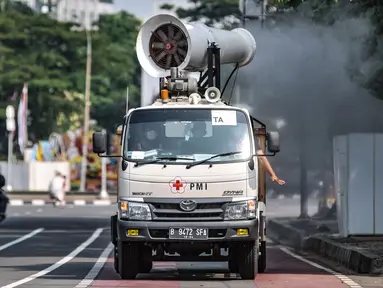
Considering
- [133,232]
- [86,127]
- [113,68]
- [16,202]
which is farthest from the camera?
[113,68]

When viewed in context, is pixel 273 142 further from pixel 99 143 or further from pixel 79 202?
pixel 79 202

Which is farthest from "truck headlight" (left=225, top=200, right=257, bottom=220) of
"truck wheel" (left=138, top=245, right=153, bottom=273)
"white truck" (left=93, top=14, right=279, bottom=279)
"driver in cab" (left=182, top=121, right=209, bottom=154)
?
"truck wheel" (left=138, top=245, right=153, bottom=273)

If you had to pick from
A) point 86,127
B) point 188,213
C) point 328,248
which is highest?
point 86,127

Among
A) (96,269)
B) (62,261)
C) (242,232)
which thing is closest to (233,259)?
(242,232)

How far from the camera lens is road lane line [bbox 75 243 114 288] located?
17.3 m

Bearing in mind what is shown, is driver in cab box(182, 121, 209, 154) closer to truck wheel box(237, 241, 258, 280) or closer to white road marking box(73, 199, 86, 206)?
truck wheel box(237, 241, 258, 280)

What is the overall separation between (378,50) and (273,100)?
9.59 metres

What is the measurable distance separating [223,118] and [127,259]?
2347 millimetres

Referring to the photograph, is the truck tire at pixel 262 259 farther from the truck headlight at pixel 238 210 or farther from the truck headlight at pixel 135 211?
the truck headlight at pixel 135 211

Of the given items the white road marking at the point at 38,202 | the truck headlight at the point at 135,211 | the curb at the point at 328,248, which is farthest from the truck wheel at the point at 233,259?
the white road marking at the point at 38,202

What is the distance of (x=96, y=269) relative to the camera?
2012 cm

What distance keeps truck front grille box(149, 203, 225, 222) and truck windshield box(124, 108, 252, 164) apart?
1.99ft

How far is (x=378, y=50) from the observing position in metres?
24.6

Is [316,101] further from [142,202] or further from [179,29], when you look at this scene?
[142,202]
